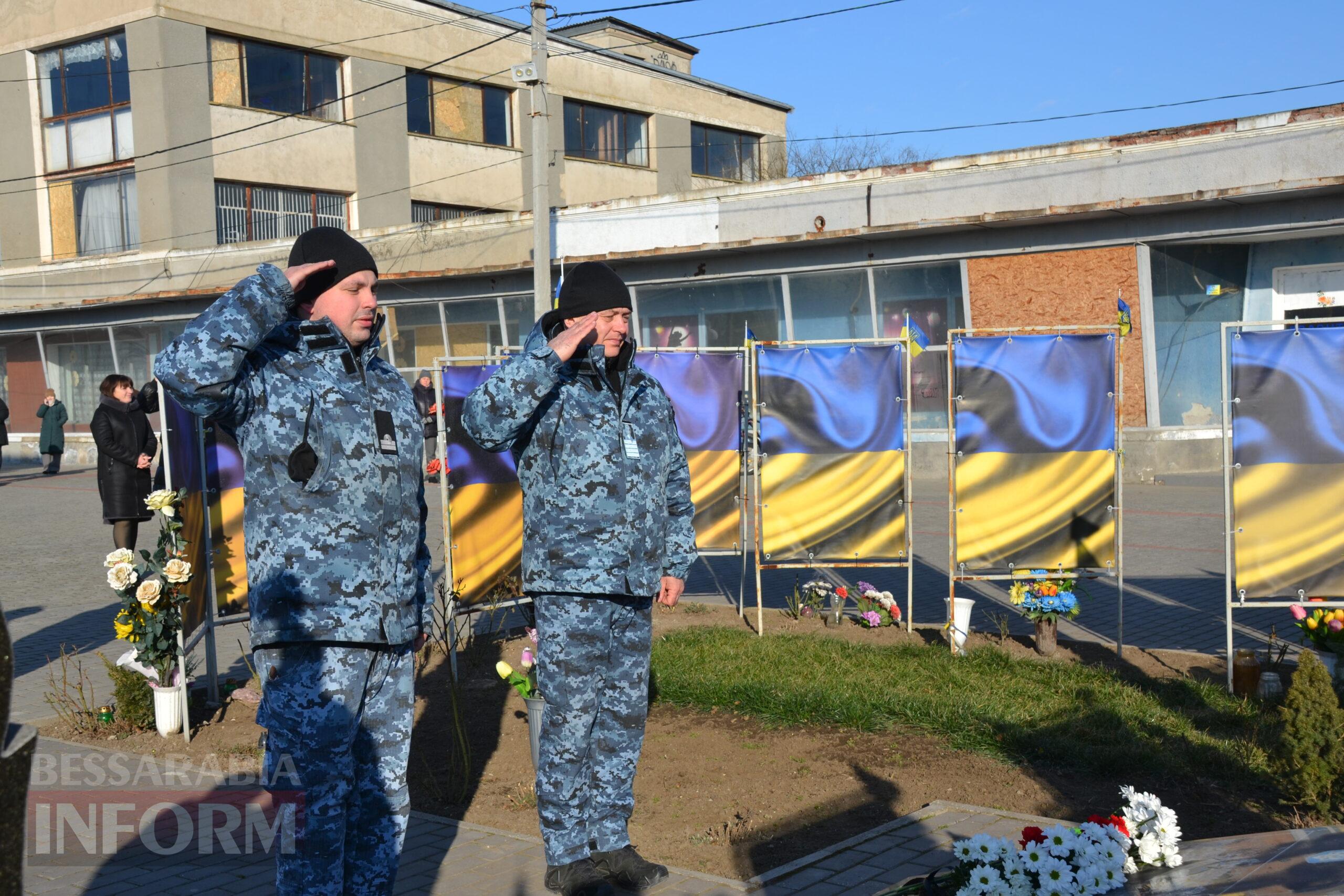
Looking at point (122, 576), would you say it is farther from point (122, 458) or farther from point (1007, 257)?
point (1007, 257)

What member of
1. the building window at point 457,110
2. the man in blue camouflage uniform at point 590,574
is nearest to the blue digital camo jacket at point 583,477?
the man in blue camouflage uniform at point 590,574

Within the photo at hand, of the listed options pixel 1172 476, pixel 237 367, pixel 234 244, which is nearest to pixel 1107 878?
pixel 237 367

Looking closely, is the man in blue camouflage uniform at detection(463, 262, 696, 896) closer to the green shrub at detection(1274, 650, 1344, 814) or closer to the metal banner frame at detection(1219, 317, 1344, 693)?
the green shrub at detection(1274, 650, 1344, 814)

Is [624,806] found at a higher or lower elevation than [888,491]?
lower

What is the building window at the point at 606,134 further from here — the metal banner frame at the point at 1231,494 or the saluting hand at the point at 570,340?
the saluting hand at the point at 570,340

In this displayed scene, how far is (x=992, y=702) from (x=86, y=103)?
114 feet

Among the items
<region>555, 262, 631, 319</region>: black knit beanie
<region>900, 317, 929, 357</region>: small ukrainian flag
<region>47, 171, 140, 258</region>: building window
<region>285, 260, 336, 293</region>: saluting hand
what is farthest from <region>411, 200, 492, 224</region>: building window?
<region>285, 260, 336, 293</region>: saluting hand

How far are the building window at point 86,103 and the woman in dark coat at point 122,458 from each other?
2470 centimetres

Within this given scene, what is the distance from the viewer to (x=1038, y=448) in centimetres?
844

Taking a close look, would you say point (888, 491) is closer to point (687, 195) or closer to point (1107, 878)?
point (1107, 878)

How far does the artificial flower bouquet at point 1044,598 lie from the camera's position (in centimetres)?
799

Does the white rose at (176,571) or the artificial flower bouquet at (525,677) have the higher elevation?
the white rose at (176,571)

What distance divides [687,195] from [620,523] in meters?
21.2

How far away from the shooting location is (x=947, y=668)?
297 inches
